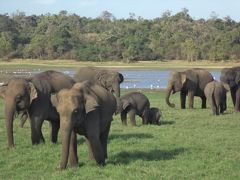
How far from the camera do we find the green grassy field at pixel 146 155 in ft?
33.3

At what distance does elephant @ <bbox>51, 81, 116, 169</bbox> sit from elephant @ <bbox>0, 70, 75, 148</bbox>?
2.43 metres

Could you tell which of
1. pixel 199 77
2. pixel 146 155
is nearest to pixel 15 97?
pixel 146 155

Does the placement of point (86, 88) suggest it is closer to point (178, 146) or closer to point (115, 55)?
point (178, 146)

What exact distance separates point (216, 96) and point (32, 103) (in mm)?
10587

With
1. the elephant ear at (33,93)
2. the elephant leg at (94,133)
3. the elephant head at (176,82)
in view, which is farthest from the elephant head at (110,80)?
the elephant leg at (94,133)

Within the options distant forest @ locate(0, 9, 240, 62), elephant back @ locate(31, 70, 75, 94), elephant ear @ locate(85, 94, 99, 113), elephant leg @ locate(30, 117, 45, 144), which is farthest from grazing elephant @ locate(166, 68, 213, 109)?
distant forest @ locate(0, 9, 240, 62)

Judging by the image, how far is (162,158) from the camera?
38.3ft

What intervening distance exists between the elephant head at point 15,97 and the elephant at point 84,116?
241 cm

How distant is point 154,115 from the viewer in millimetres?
18500

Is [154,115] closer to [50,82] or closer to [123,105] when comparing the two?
[123,105]

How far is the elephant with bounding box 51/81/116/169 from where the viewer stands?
9773 millimetres

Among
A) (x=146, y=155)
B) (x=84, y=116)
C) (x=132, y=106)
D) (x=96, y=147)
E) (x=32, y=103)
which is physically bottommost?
(x=146, y=155)

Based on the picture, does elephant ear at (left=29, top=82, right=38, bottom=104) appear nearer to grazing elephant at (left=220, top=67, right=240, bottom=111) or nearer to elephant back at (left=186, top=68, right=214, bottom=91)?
grazing elephant at (left=220, top=67, right=240, bottom=111)

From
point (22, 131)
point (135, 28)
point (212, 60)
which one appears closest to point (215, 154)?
point (22, 131)
